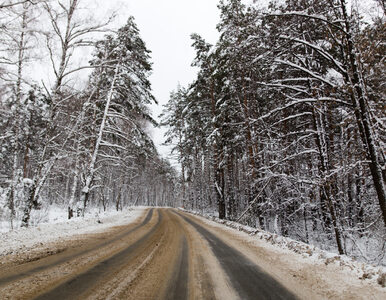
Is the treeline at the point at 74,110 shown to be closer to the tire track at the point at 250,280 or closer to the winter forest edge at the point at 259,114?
the winter forest edge at the point at 259,114

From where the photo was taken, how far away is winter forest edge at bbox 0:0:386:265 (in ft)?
16.9

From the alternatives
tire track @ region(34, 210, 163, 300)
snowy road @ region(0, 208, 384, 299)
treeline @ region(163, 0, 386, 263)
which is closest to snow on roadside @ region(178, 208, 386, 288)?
snowy road @ region(0, 208, 384, 299)

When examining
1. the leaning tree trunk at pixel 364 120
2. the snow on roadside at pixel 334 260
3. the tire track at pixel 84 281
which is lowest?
the snow on roadside at pixel 334 260

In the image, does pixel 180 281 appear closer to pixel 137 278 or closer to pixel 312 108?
pixel 137 278

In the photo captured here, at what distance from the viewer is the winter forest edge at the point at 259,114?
514 centimetres

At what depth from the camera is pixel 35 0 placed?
617 cm

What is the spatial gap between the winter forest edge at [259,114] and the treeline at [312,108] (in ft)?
0.20

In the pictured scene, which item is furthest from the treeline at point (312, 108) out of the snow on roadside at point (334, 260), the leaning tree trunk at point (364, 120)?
the snow on roadside at point (334, 260)

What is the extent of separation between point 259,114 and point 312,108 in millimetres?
6560

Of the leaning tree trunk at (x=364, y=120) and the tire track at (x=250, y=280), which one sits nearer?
the tire track at (x=250, y=280)

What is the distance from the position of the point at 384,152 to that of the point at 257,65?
4889mm

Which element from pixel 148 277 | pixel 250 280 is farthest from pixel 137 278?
pixel 250 280

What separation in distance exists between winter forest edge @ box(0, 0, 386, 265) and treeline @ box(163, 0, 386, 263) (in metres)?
0.06

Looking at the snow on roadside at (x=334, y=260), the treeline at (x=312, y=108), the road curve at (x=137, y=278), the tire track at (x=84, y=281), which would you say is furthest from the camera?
the treeline at (x=312, y=108)
